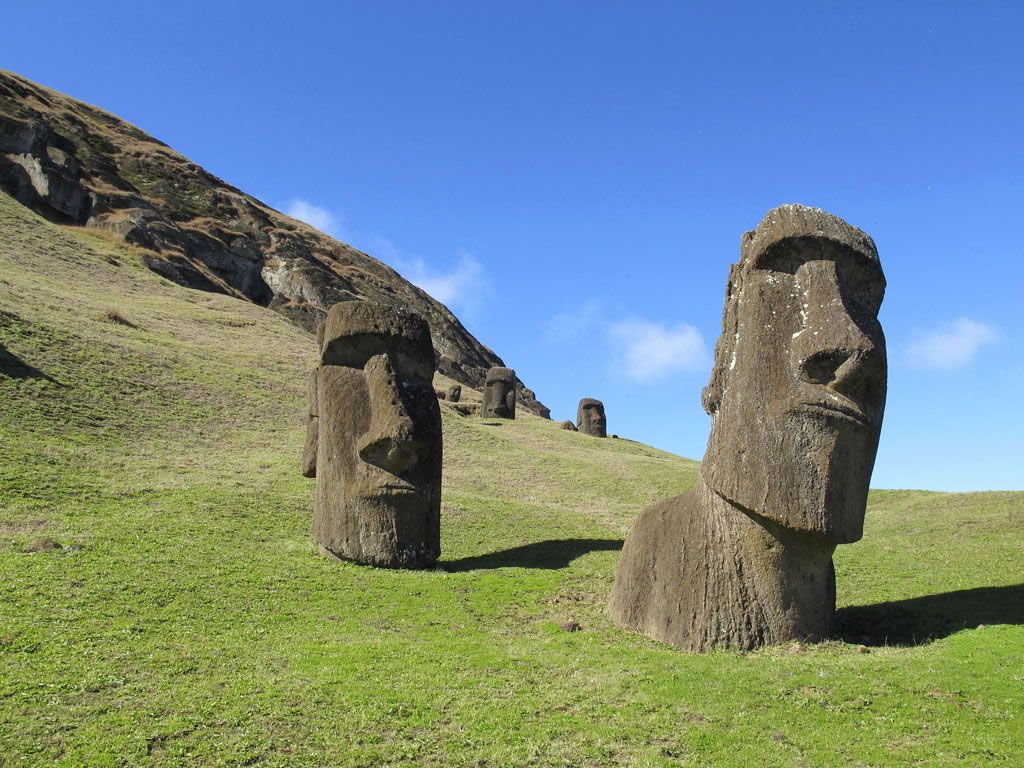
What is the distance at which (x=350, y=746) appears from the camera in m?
7.03

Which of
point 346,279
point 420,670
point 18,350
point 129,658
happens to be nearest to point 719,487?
point 420,670

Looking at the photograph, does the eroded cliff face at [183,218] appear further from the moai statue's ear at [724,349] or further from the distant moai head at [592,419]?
the moai statue's ear at [724,349]

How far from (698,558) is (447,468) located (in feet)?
60.8

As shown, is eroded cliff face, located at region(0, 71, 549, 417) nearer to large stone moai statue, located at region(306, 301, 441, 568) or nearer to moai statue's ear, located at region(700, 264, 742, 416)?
large stone moai statue, located at region(306, 301, 441, 568)

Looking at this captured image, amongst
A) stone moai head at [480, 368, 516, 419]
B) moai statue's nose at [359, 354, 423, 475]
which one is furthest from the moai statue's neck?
stone moai head at [480, 368, 516, 419]

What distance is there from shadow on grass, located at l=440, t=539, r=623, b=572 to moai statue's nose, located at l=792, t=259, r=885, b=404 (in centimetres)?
747

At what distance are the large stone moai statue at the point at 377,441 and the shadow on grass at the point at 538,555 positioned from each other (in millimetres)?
904

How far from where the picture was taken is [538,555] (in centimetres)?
1652

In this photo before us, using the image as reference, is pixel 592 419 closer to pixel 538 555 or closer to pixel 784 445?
pixel 538 555

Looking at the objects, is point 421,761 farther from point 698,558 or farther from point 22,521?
point 22,521

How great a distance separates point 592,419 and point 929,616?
35.9 m

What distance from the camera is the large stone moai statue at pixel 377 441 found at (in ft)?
47.8

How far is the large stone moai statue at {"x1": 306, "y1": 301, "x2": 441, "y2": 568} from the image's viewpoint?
14578 mm

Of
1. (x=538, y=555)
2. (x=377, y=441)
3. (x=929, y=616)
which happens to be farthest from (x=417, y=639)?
(x=538, y=555)
